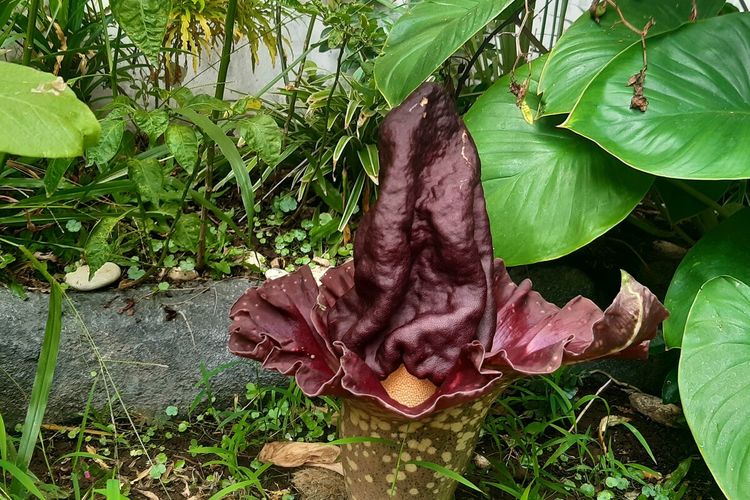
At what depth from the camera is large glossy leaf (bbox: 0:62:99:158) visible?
59 centimetres

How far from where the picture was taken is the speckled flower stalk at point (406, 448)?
948 millimetres

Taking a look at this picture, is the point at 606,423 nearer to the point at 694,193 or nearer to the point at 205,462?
the point at 694,193

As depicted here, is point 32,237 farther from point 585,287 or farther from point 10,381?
point 585,287

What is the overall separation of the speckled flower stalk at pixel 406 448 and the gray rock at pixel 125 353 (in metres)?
0.52

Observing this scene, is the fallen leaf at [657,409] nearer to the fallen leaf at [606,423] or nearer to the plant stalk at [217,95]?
the fallen leaf at [606,423]

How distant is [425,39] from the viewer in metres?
1.38

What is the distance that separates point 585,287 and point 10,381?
1.31m

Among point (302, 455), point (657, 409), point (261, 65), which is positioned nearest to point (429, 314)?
point (302, 455)

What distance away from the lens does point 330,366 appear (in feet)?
3.10

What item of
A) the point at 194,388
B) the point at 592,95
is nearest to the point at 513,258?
the point at 592,95

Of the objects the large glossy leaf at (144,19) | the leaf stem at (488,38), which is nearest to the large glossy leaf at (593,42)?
the leaf stem at (488,38)

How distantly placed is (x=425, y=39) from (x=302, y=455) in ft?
2.74

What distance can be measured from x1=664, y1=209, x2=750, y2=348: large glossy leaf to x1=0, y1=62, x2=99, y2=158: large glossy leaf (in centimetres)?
109

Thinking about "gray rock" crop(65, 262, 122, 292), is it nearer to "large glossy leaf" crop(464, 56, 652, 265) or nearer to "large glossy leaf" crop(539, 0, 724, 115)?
"large glossy leaf" crop(464, 56, 652, 265)
